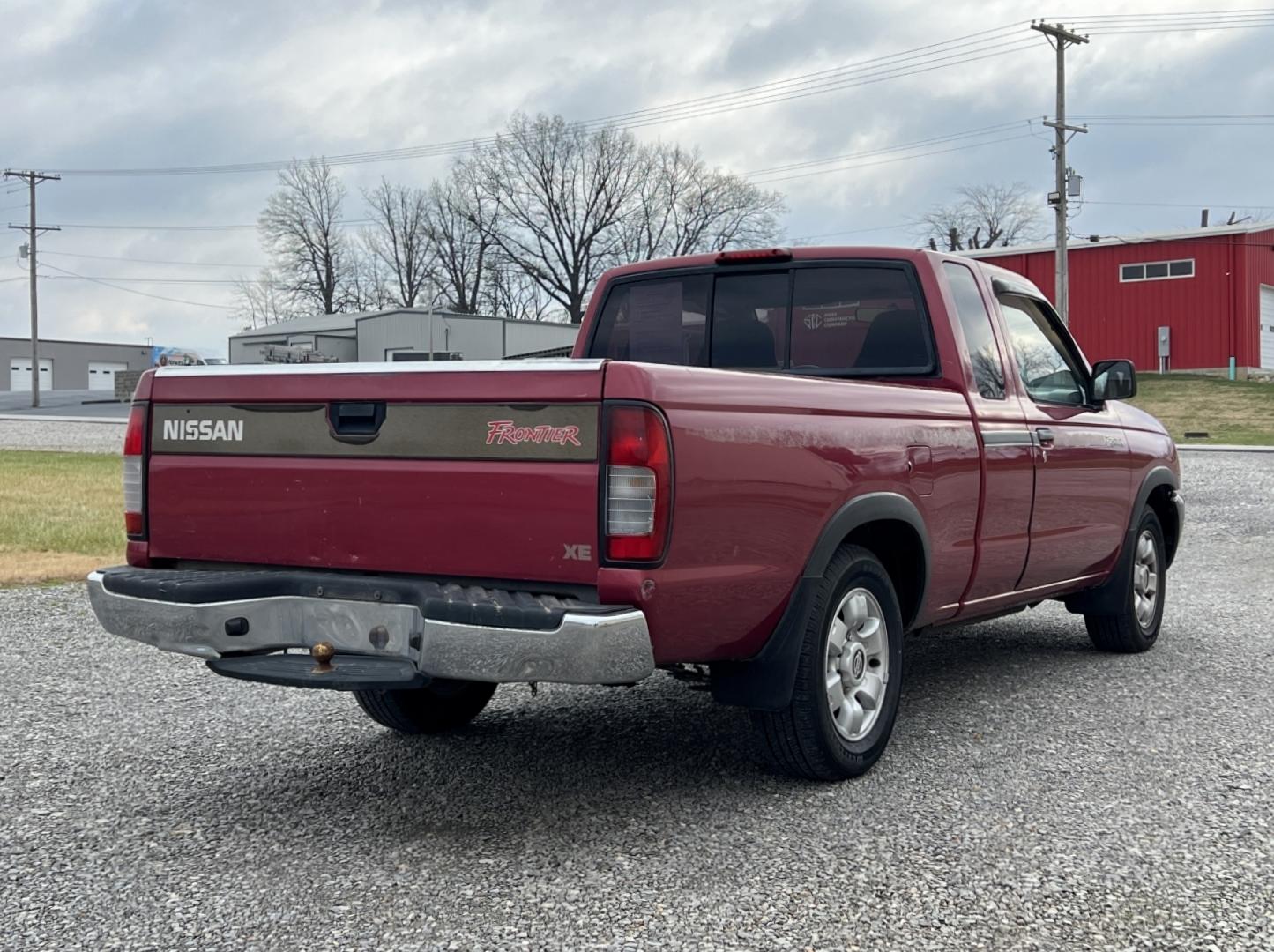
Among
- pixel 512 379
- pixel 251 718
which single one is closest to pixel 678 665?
pixel 512 379

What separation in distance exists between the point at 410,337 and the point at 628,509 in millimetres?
58365

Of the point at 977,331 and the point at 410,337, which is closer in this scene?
the point at 977,331

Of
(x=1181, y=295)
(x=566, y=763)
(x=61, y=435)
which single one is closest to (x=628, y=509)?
(x=566, y=763)

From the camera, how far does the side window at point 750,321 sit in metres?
5.75

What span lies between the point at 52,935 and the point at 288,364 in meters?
1.92

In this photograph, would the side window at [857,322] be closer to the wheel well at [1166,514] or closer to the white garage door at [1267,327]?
the wheel well at [1166,514]

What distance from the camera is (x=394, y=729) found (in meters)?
5.64

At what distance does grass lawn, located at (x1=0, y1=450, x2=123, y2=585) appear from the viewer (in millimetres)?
11273

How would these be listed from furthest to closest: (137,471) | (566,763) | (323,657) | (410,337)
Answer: (410,337) < (566,763) < (137,471) < (323,657)

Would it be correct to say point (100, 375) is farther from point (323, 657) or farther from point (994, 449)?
point (323, 657)

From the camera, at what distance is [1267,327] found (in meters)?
43.3

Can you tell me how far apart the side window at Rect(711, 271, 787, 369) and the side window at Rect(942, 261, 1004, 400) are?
27.8 inches

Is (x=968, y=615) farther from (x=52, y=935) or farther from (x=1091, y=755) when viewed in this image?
(x=52, y=935)

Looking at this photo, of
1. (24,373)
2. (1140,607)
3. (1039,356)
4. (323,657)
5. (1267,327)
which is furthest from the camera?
(24,373)
